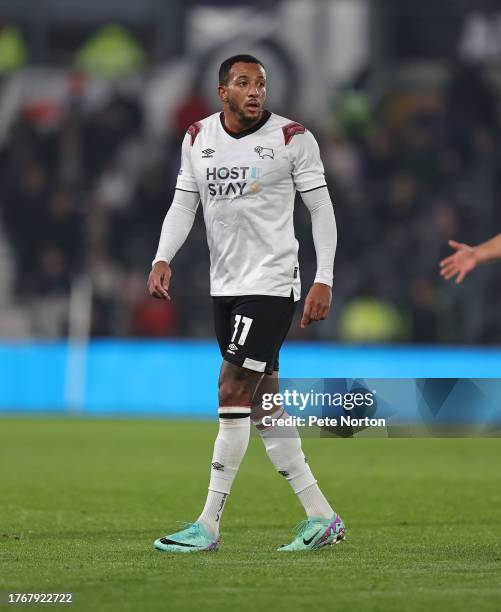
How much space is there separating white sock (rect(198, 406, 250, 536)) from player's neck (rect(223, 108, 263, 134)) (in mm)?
1260

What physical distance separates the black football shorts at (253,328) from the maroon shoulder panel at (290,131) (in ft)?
2.31

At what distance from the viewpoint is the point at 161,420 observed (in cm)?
1719

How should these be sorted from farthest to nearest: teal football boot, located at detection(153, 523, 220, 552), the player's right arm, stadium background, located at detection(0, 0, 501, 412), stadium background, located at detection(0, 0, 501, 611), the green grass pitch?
stadium background, located at detection(0, 0, 501, 412)
stadium background, located at detection(0, 0, 501, 611)
the player's right arm
teal football boot, located at detection(153, 523, 220, 552)
the green grass pitch

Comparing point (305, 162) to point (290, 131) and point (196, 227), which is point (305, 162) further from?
point (196, 227)

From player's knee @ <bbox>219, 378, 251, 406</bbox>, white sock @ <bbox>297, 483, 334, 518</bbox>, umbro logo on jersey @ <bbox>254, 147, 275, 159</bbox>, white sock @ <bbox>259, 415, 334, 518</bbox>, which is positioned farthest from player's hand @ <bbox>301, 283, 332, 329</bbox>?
white sock @ <bbox>297, 483, 334, 518</bbox>

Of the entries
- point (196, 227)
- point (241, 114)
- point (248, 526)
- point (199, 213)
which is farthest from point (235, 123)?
point (196, 227)

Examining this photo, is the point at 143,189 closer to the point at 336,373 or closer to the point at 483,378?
the point at 336,373

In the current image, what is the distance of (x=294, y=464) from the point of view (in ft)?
21.6

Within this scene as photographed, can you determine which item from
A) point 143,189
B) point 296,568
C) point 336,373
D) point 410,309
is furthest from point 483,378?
point 143,189

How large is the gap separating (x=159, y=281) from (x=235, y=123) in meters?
0.80

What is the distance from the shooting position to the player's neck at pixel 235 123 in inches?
258

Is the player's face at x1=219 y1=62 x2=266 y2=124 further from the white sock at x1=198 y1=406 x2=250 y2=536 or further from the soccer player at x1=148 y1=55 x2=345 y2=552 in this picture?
the white sock at x1=198 y1=406 x2=250 y2=536

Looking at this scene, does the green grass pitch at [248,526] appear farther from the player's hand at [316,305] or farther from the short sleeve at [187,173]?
the short sleeve at [187,173]

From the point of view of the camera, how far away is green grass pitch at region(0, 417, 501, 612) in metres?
5.08
